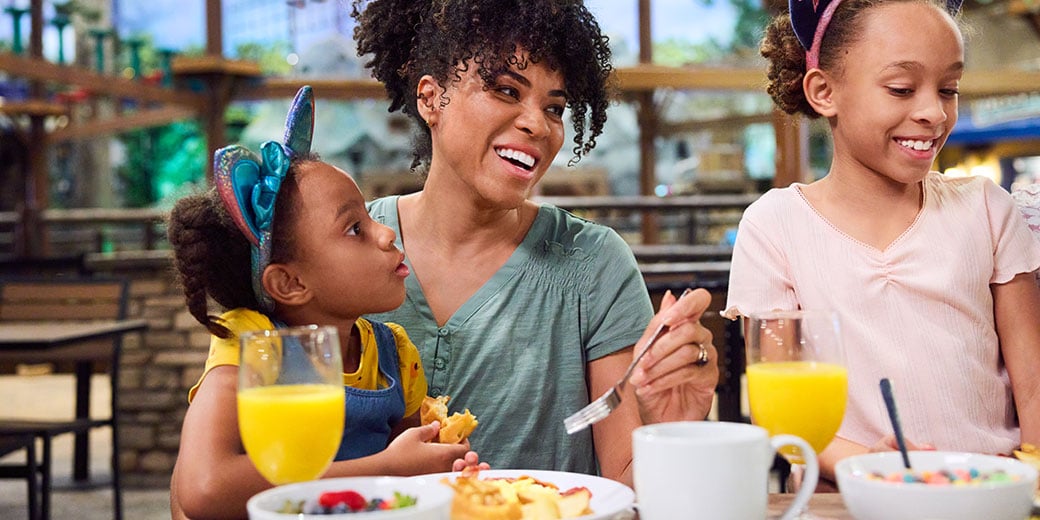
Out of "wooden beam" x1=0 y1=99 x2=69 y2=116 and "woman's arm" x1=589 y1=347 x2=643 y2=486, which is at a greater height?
"wooden beam" x1=0 y1=99 x2=69 y2=116

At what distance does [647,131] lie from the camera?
344 inches

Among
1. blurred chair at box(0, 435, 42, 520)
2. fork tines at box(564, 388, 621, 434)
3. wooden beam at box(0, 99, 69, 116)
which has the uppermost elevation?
wooden beam at box(0, 99, 69, 116)

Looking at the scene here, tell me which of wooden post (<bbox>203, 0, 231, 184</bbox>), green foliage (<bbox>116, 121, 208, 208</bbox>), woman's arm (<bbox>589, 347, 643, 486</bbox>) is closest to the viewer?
woman's arm (<bbox>589, 347, 643, 486</bbox>)

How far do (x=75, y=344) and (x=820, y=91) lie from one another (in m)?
3.59

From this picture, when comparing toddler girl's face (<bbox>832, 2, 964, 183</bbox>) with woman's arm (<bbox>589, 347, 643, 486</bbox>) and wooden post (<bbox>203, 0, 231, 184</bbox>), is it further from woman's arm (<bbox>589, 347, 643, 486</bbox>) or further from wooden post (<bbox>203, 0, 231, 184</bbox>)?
wooden post (<bbox>203, 0, 231, 184</bbox>)

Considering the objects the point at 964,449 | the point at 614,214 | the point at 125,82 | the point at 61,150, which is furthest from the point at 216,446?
the point at 61,150

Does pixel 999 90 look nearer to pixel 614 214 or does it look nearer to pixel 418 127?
pixel 614 214

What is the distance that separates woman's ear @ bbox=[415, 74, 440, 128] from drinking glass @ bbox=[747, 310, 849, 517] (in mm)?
883

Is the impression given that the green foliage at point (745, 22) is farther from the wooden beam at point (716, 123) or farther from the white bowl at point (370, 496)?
the white bowl at point (370, 496)

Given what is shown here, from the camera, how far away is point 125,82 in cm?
713

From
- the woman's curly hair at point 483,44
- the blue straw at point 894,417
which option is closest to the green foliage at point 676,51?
the woman's curly hair at point 483,44

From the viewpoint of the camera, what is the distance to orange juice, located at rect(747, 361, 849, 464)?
1.14 metres

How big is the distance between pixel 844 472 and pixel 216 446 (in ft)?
2.27

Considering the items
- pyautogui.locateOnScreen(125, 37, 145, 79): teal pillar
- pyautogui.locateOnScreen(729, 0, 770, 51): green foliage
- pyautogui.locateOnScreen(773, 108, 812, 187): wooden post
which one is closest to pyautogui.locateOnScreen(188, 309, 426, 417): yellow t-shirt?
pyautogui.locateOnScreen(773, 108, 812, 187): wooden post
